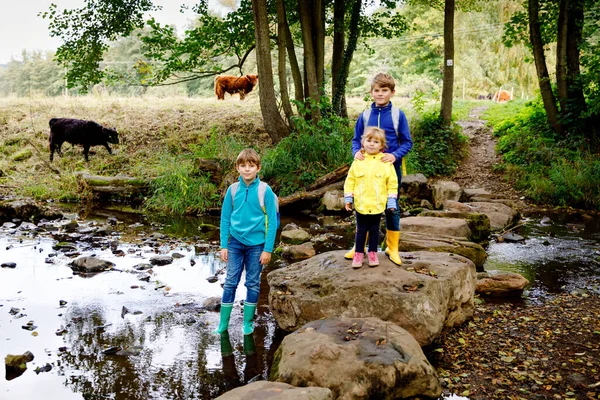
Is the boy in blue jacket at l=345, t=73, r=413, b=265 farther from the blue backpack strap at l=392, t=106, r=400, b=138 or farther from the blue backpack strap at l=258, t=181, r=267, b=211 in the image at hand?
the blue backpack strap at l=258, t=181, r=267, b=211

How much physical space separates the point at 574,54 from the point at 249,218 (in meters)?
13.3

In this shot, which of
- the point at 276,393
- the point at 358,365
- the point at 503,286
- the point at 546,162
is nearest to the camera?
the point at 276,393

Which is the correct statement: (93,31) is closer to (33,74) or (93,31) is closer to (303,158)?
(303,158)

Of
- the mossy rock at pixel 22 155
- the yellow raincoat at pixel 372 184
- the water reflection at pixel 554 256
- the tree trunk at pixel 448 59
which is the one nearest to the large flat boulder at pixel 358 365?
the yellow raincoat at pixel 372 184

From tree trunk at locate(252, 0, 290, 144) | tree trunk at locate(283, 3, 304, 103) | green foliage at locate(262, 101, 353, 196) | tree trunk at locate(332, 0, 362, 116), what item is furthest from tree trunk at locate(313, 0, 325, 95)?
green foliage at locate(262, 101, 353, 196)

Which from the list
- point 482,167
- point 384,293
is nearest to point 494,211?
point 482,167

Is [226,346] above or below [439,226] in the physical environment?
below

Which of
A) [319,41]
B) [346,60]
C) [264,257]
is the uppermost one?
[319,41]

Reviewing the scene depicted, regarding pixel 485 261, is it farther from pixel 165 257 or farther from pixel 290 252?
pixel 165 257

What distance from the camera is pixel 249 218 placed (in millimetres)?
4672

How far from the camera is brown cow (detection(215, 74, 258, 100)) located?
797 inches

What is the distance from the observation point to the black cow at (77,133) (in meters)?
14.4

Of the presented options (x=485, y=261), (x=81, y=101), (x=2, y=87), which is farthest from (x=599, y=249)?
(x=2, y=87)

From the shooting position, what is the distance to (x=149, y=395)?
3715mm
